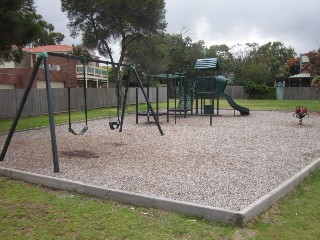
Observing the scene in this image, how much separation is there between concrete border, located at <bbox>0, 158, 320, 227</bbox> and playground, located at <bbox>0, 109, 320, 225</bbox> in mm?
181

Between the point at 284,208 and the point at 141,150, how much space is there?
4.61m

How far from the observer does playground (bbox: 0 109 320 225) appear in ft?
17.2

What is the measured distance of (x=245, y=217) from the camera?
13.4ft

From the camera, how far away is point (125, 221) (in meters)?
4.20

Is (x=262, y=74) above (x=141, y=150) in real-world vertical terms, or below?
above

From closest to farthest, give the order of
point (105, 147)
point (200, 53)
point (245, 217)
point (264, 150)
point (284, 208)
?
point (245, 217) → point (284, 208) → point (264, 150) → point (105, 147) → point (200, 53)

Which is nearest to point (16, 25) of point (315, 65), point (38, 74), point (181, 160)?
point (181, 160)

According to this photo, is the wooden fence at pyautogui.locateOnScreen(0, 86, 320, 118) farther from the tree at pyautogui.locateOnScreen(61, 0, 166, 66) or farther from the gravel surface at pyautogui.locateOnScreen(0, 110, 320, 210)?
the gravel surface at pyautogui.locateOnScreen(0, 110, 320, 210)

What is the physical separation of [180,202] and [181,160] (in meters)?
2.91

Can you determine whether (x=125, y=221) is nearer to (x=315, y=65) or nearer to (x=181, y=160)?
(x=181, y=160)

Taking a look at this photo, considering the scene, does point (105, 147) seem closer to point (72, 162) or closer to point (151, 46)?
point (72, 162)

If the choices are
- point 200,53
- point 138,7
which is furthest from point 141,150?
point 200,53

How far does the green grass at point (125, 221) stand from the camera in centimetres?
386

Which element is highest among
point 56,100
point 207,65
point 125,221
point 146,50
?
point 146,50
